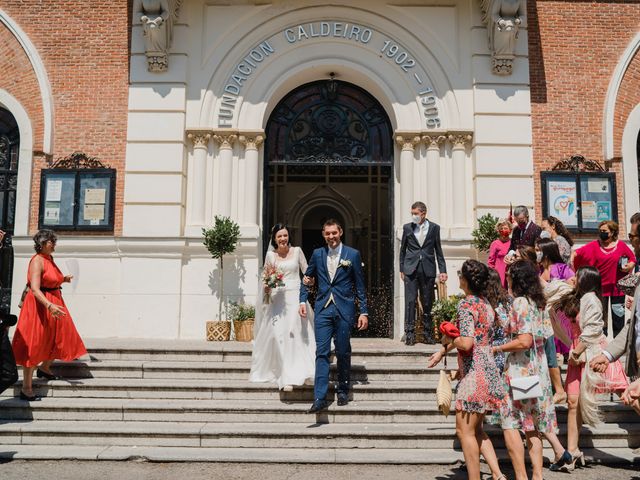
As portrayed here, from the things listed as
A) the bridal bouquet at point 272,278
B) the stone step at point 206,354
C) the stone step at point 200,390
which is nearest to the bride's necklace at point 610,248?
the stone step at point 206,354

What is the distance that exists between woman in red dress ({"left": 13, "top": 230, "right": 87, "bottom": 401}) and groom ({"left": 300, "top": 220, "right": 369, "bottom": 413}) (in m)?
3.01

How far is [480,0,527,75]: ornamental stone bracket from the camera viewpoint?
10.5 metres

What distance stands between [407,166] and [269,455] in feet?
22.0

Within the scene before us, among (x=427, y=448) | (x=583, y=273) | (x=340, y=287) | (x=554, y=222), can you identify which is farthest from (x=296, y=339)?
(x=554, y=222)

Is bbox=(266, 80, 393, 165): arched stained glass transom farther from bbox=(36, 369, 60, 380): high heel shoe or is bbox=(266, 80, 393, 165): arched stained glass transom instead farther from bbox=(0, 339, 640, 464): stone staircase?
bbox=(36, 369, 60, 380): high heel shoe

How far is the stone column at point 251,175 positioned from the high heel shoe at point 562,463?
683cm

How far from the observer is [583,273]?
5719mm

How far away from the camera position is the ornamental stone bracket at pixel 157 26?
10.5 meters

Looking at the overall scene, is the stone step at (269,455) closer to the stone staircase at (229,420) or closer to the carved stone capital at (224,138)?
the stone staircase at (229,420)

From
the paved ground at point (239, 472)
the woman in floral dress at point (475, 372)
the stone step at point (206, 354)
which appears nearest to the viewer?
the woman in floral dress at point (475, 372)

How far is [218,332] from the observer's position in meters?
9.90

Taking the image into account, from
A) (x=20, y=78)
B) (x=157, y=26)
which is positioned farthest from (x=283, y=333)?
(x=20, y=78)

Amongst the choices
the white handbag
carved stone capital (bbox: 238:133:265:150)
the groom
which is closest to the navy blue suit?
the groom

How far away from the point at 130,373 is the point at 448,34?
831 cm
